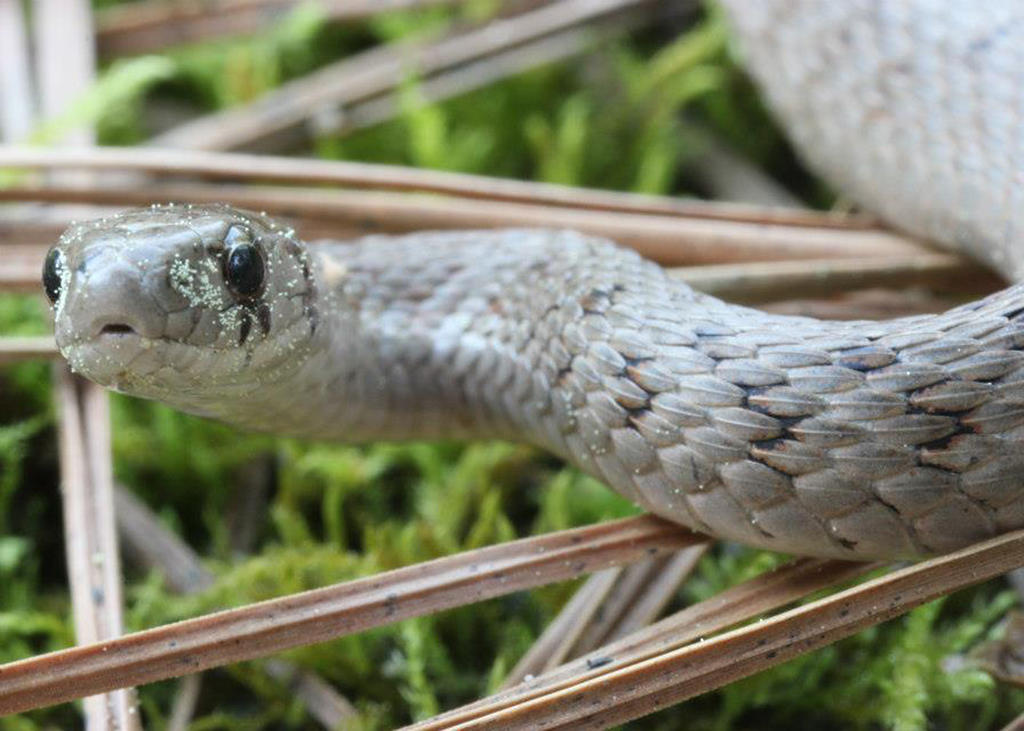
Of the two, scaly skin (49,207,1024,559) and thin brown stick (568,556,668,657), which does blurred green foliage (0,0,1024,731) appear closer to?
thin brown stick (568,556,668,657)

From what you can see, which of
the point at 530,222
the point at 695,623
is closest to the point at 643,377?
the point at 695,623

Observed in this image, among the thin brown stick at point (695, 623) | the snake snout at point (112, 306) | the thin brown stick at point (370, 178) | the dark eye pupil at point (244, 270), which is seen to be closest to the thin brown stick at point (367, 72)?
the thin brown stick at point (370, 178)

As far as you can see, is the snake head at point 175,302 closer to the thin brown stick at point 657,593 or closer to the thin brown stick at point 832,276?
the thin brown stick at point 657,593

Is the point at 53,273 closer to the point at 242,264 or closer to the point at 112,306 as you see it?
the point at 112,306

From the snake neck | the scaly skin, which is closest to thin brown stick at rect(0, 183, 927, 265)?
the snake neck

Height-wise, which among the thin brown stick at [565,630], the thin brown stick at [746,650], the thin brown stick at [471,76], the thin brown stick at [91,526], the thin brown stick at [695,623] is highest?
the thin brown stick at [471,76]

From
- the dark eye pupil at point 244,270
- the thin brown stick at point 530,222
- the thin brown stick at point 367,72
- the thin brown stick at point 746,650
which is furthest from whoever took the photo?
the thin brown stick at point 367,72

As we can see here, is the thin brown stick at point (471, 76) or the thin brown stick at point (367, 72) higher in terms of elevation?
the thin brown stick at point (367, 72)
